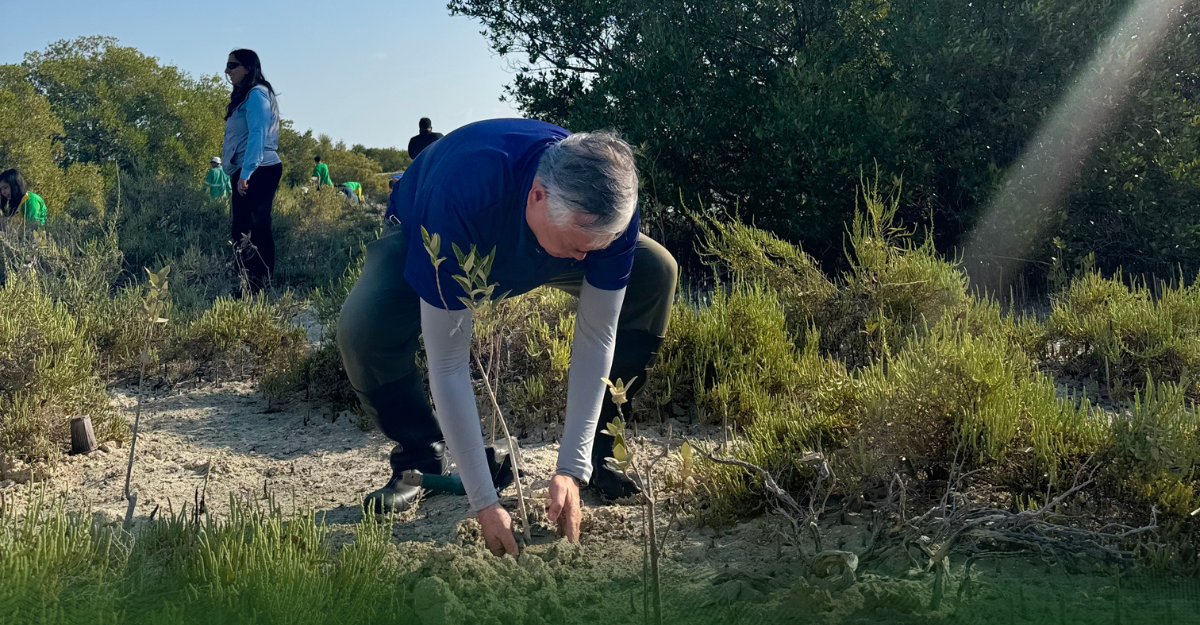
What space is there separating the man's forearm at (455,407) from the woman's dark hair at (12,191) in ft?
32.3

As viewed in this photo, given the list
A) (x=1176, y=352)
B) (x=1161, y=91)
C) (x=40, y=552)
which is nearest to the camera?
(x=40, y=552)

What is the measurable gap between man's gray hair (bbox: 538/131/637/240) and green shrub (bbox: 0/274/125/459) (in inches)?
109

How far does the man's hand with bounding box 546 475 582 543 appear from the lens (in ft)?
8.53

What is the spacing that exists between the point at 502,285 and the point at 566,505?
0.69 m

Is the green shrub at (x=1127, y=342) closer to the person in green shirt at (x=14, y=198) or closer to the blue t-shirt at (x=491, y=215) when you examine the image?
the blue t-shirt at (x=491, y=215)

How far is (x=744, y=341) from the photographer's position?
4.44 metres

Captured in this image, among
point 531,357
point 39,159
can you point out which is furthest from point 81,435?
point 39,159

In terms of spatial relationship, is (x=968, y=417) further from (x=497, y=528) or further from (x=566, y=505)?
(x=497, y=528)

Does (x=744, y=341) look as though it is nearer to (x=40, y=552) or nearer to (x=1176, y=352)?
(x=1176, y=352)

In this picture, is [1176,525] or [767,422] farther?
[767,422]

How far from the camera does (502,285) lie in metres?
2.86

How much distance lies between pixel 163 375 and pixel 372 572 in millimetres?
3442

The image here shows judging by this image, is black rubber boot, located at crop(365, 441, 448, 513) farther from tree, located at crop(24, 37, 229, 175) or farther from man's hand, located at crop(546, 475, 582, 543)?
tree, located at crop(24, 37, 229, 175)

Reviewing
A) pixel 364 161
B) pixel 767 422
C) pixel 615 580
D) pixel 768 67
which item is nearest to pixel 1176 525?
pixel 767 422
